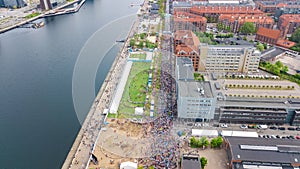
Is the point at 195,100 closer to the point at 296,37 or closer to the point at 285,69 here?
the point at 285,69

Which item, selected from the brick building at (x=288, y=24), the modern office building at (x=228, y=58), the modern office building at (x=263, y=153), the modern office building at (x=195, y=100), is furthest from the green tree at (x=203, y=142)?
the brick building at (x=288, y=24)

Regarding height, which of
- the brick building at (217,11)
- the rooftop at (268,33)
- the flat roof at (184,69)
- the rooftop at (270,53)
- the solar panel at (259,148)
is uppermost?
the brick building at (217,11)

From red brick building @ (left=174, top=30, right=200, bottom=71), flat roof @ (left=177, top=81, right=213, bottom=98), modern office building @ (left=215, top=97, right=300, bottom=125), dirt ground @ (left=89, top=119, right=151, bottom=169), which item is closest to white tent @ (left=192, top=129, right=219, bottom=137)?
modern office building @ (left=215, top=97, right=300, bottom=125)

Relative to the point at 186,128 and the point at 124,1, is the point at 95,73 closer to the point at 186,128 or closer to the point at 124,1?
the point at 186,128

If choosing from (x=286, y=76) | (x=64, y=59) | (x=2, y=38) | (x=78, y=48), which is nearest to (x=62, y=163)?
(x=64, y=59)

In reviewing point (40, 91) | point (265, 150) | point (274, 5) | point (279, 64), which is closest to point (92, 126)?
point (40, 91)

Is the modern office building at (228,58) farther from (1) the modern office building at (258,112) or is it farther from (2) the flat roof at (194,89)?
(1) the modern office building at (258,112)
